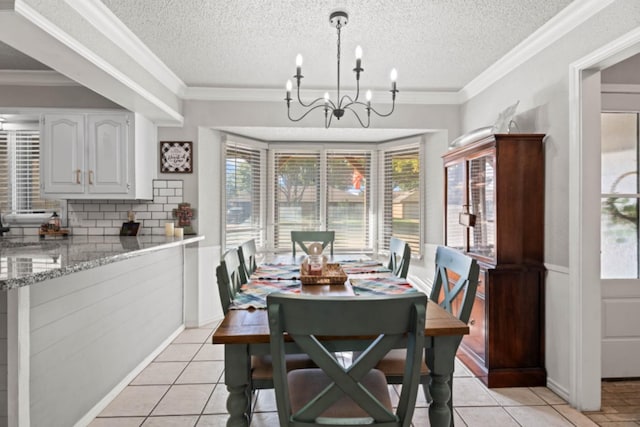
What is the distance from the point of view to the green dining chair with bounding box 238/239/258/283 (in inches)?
95.6

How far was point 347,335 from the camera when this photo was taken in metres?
1.11

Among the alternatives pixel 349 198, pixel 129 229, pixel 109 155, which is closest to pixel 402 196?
pixel 349 198

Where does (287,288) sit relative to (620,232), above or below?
below

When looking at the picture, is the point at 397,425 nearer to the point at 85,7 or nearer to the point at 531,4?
the point at 531,4

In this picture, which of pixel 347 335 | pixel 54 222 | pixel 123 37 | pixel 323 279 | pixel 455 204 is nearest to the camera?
pixel 347 335

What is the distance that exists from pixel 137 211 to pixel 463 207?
315 centimetres

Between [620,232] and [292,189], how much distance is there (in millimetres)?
3233

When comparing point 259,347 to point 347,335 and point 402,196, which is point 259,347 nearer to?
point 347,335

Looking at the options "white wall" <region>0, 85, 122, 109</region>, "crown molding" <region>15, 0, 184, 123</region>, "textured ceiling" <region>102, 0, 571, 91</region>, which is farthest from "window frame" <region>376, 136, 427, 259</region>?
"white wall" <region>0, 85, 122, 109</region>

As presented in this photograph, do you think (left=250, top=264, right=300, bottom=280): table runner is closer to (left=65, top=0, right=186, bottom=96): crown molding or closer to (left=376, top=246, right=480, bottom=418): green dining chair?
(left=376, top=246, right=480, bottom=418): green dining chair

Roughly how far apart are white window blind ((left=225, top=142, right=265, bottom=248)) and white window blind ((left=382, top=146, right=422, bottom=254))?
61.8 inches

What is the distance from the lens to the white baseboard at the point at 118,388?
6.86 ft

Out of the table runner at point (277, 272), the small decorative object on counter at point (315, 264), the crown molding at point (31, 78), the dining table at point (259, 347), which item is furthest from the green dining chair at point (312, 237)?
the crown molding at point (31, 78)

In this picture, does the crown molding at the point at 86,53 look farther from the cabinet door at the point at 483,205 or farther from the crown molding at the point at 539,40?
the crown molding at the point at 539,40
